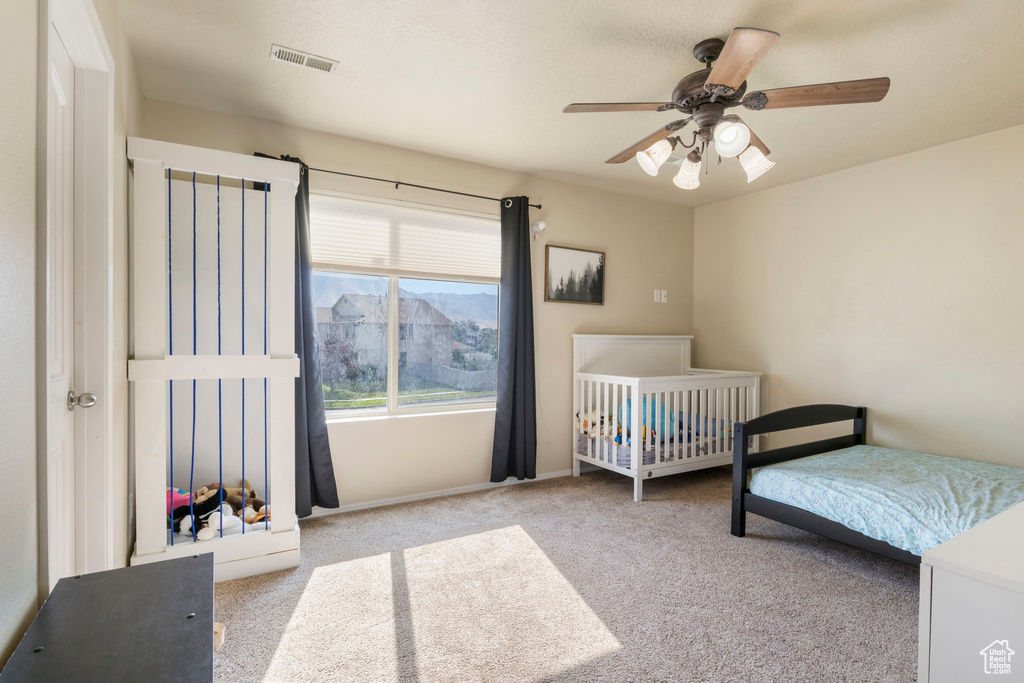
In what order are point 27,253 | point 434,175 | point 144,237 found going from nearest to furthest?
point 27,253
point 144,237
point 434,175

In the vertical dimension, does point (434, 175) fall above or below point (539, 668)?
above

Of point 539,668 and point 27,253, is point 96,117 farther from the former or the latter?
point 539,668

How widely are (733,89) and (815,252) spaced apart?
237cm

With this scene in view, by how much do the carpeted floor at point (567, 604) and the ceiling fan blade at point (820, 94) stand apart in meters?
1.93

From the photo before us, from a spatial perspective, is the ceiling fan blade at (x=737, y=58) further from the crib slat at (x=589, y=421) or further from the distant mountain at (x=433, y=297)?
the crib slat at (x=589, y=421)

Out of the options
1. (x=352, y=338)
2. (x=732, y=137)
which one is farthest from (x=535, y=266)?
(x=732, y=137)

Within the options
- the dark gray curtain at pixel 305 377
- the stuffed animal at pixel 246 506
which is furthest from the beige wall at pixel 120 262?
the dark gray curtain at pixel 305 377

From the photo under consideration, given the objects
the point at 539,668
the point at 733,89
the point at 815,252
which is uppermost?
the point at 733,89

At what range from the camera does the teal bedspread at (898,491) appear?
2031 mm

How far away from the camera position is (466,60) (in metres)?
2.14

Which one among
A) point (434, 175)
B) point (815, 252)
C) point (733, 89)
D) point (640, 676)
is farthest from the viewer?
point (815, 252)

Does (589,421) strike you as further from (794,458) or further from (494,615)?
(494,615)

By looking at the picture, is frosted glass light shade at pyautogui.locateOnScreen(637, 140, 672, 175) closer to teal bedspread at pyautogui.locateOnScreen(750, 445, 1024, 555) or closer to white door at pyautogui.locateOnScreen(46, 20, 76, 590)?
teal bedspread at pyautogui.locateOnScreen(750, 445, 1024, 555)

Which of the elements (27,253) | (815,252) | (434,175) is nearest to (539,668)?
(27,253)
